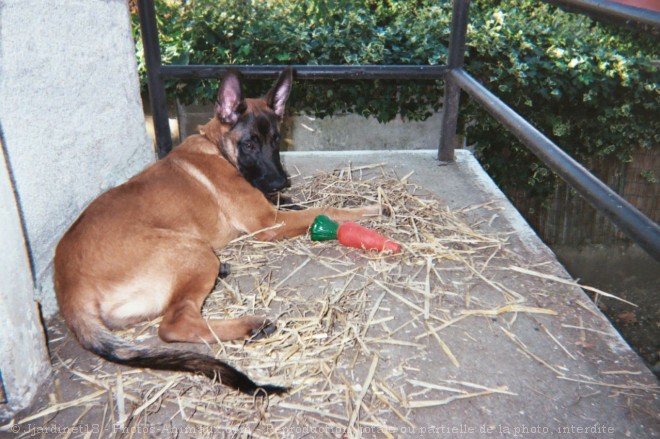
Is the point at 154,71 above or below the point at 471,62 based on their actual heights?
above

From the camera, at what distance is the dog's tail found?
2170 mm

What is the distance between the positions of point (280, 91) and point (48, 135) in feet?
5.44

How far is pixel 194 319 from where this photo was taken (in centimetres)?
258

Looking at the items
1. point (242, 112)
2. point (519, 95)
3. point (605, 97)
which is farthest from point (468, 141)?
point (242, 112)

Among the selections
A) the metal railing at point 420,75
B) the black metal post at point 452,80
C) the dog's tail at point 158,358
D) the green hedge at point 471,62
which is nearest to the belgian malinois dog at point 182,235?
the dog's tail at point 158,358

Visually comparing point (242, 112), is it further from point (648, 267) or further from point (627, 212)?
point (648, 267)

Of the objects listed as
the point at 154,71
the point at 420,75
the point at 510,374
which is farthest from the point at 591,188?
the point at 154,71

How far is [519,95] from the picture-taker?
261 inches

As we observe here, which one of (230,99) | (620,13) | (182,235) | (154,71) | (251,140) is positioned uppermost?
(620,13)

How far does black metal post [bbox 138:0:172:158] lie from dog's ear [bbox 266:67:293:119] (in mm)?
786

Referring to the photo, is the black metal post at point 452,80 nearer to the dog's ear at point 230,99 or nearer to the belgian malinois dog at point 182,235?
the belgian malinois dog at point 182,235

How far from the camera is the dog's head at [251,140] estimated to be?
12.2 ft

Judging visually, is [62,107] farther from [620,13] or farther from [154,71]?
[620,13]

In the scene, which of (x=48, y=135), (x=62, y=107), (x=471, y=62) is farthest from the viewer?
(x=471, y=62)
